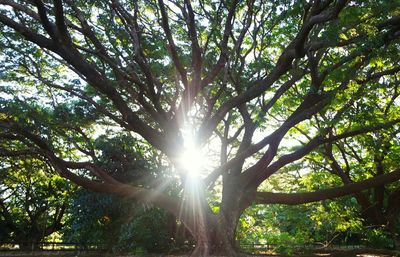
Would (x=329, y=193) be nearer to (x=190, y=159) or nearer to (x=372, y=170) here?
(x=190, y=159)

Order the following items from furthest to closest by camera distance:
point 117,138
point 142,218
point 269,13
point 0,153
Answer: point 117,138 → point 142,218 → point 269,13 → point 0,153

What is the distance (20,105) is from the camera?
1073 centimetres

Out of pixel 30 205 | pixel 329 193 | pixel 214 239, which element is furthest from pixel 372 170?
pixel 30 205

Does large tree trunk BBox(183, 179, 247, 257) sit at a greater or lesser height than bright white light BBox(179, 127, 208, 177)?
lesser

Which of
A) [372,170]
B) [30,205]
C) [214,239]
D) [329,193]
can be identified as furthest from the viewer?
[30,205]

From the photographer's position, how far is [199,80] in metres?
A: 9.98

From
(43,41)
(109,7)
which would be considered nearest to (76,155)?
(109,7)

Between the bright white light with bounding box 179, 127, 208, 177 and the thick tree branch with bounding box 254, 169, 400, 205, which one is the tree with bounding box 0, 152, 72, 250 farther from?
the thick tree branch with bounding box 254, 169, 400, 205

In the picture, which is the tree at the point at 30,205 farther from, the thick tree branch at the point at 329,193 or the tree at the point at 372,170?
the tree at the point at 372,170

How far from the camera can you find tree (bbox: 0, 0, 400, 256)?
333 inches

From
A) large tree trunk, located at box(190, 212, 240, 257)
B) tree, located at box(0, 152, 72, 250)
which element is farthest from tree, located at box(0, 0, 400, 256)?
tree, located at box(0, 152, 72, 250)

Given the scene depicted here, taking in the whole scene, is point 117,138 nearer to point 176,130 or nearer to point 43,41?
point 176,130

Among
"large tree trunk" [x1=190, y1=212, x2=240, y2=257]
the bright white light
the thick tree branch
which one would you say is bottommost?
"large tree trunk" [x1=190, y1=212, x2=240, y2=257]

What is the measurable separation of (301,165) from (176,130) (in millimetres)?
8491
